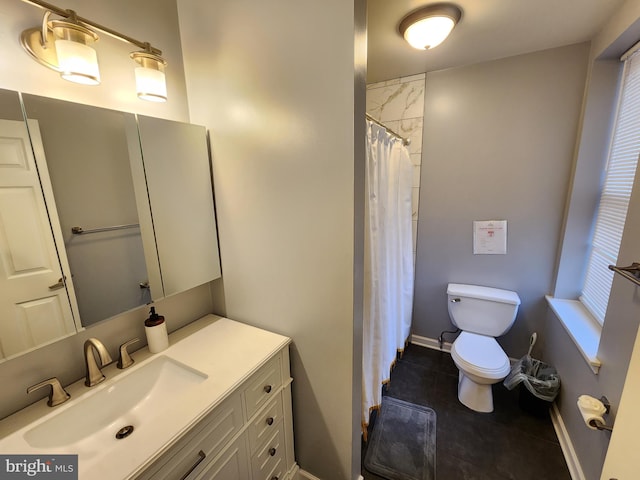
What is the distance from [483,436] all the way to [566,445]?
426mm

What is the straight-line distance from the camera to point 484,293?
2.08m

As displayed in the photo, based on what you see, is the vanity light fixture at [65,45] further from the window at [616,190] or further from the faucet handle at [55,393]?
the window at [616,190]

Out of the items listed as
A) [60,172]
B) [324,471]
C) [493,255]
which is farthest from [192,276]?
[493,255]

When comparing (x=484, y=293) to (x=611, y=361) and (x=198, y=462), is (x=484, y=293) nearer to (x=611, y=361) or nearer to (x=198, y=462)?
(x=611, y=361)

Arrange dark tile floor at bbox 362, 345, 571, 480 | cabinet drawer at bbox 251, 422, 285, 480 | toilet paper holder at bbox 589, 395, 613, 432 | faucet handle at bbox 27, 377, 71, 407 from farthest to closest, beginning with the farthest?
dark tile floor at bbox 362, 345, 571, 480
cabinet drawer at bbox 251, 422, 285, 480
toilet paper holder at bbox 589, 395, 613, 432
faucet handle at bbox 27, 377, 71, 407

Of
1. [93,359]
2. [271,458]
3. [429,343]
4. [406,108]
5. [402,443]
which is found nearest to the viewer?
[93,359]

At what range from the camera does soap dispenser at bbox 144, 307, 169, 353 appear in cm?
117

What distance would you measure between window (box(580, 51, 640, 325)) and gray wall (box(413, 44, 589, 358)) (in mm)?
224

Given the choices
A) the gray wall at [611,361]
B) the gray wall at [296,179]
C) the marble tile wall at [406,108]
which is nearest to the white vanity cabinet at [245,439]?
the gray wall at [296,179]

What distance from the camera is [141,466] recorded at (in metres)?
0.69

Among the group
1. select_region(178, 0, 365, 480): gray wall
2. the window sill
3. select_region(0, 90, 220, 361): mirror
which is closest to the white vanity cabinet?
select_region(178, 0, 365, 480): gray wall

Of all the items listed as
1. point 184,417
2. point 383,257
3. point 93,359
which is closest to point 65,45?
point 93,359

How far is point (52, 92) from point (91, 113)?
113mm

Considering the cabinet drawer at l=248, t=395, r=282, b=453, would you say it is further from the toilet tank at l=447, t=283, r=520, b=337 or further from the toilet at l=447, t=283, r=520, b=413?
the toilet tank at l=447, t=283, r=520, b=337
